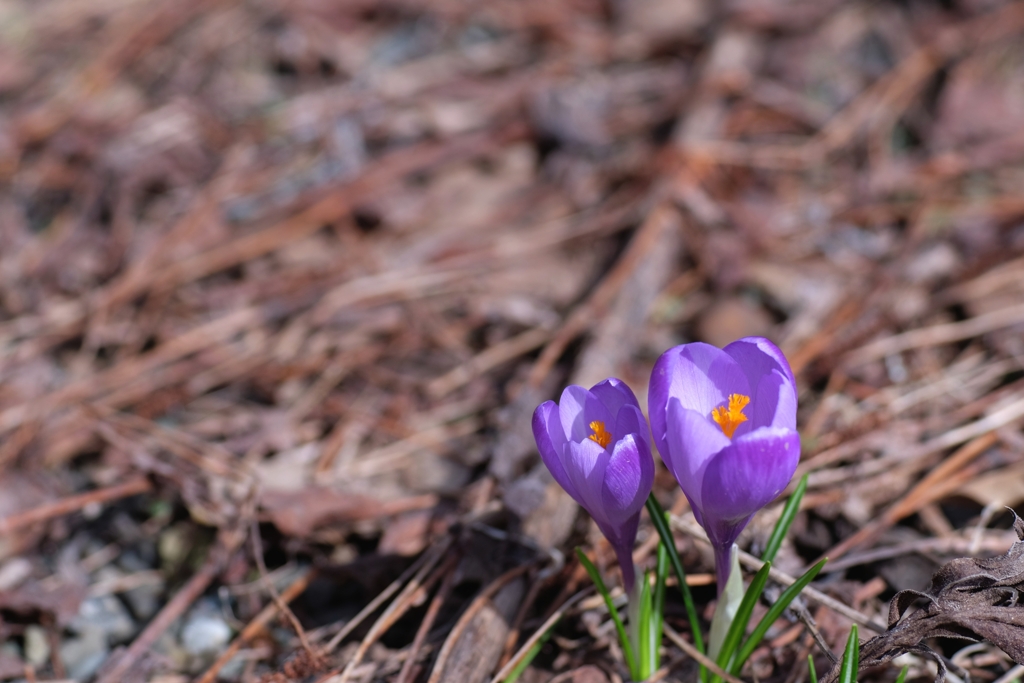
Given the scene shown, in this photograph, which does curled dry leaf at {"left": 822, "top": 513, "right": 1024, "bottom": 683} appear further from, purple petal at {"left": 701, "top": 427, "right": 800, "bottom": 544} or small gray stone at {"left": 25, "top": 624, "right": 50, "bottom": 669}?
small gray stone at {"left": 25, "top": 624, "right": 50, "bottom": 669}

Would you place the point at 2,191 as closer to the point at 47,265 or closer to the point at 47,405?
the point at 47,265

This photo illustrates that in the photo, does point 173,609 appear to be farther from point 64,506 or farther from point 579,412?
point 579,412

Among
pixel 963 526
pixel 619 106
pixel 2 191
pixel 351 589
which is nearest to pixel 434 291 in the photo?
pixel 351 589

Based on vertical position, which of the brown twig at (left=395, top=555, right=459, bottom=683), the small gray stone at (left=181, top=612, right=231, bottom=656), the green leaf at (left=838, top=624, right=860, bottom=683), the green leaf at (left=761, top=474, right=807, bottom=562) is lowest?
the small gray stone at (left=181, top=612, right=231, bottom=656)

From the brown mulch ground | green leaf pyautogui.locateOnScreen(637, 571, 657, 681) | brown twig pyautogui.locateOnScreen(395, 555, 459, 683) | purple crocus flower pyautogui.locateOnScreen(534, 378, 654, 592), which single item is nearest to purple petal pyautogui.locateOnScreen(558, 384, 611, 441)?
purple crocus flower pyautogui.locateOnScreen(534, 378, 654, 592)

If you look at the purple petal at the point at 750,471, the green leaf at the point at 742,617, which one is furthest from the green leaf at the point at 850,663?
the purple petal at the point at 750,471

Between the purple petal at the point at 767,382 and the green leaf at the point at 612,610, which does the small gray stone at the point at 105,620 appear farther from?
the purple petal at the point at 767,382
